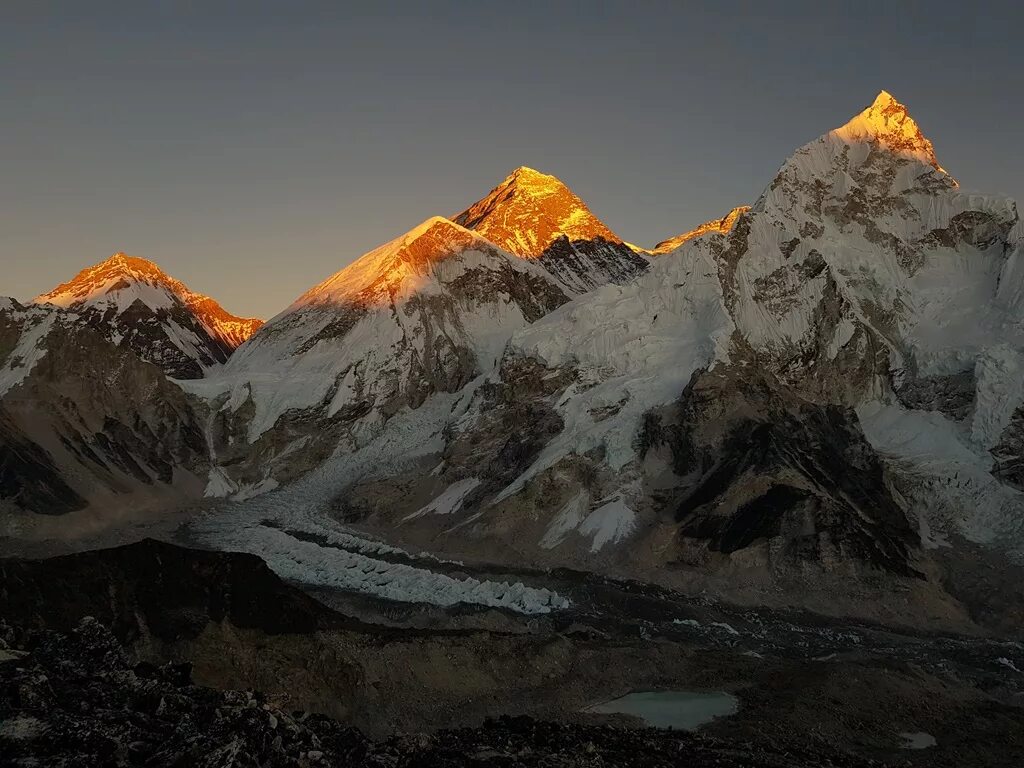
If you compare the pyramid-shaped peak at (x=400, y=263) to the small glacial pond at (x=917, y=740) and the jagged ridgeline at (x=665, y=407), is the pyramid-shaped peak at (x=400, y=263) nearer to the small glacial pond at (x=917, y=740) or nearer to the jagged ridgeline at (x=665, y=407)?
the jagged ridgeline at (x=665, y=407)

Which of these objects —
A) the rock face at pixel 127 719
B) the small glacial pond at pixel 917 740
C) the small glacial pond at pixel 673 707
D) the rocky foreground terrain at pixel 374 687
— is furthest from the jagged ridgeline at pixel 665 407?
the rock face at pixel 127 719

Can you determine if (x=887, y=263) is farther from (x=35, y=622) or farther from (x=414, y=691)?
(x=35, y=622)

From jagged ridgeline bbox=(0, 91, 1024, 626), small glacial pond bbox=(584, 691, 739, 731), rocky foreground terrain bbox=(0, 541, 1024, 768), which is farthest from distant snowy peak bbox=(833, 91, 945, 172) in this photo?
small glacial pond bbox=(584, 691, 739, 731)

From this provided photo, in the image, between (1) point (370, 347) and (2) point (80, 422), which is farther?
(1) point (370, 347)

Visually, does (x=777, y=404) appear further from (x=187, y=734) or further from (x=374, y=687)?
(x=187, y=734)

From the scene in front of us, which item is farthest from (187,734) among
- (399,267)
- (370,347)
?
(399,267)
